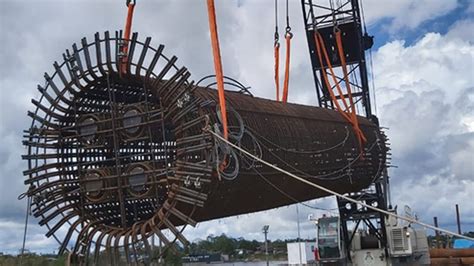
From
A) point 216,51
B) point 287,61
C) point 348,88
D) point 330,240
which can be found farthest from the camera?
point 348,88

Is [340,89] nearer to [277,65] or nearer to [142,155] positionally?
[277,65]

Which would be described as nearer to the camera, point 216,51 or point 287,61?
point 216,51

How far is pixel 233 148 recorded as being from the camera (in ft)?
39.9

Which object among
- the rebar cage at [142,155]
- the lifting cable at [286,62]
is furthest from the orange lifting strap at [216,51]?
the lifting cable at [286,62]

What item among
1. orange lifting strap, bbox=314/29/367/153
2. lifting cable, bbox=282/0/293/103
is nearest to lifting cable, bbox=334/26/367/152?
orange lifting strap, bbox=314/29/367/153

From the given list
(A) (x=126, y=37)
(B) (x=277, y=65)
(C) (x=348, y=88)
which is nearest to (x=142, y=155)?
(A) (x=126, y=37)

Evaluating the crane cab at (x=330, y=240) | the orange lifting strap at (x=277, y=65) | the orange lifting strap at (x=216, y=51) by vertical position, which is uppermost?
the orange lifting strap at (x=277, y=65)

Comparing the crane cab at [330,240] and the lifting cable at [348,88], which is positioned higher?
the lifting cable at [348,88]

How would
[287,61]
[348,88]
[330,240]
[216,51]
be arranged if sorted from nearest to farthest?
[216,51] < [287,61] < [330,240] < [348,88]

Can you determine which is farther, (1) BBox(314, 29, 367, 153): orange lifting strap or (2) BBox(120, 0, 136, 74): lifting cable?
(1) BBox(314, 29, 367, 153): orange lifting strap

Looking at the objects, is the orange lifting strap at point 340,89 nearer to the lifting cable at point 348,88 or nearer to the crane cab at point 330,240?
the lifting cable at point 348,88

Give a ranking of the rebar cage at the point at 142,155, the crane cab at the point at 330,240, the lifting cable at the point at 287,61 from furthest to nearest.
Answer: the crane cab at the point at 330,240
the lifting cable at the point at 287,61
the rebar cage at the point at 142,155

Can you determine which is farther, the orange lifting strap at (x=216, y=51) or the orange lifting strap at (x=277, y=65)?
the orange lifting strap at (x=277, y=65)

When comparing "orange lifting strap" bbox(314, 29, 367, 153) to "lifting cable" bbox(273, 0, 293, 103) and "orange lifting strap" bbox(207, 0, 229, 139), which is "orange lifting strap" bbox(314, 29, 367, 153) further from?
"orange lifting strap" bbox(207, 0, 229, 139)
